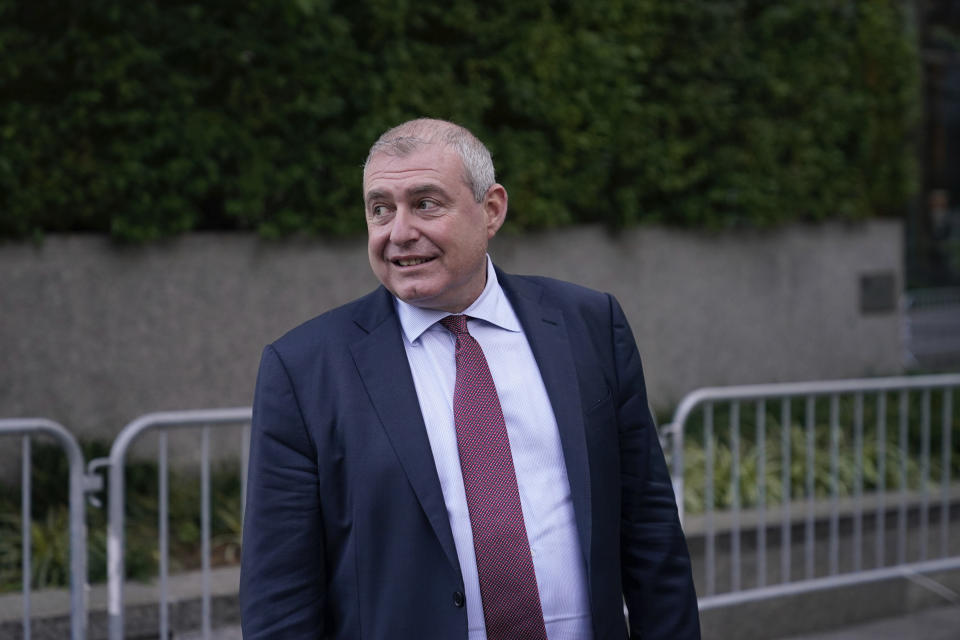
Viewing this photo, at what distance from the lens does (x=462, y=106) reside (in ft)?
22.8

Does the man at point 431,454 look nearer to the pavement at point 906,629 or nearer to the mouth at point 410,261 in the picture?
the mouth at point 410,261

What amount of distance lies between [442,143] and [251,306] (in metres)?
4.44

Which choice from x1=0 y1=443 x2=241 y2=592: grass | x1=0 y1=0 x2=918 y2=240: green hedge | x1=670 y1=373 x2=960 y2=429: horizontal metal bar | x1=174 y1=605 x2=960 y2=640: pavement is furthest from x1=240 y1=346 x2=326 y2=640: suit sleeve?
x1=0 y1=0 x2=918 y2=240: green hedge

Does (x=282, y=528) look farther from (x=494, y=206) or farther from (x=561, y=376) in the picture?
(x=494, y=206)

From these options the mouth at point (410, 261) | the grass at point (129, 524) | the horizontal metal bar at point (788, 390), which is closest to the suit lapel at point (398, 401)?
the mouth at point (410, 261)

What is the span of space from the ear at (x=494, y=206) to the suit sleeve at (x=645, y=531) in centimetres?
37

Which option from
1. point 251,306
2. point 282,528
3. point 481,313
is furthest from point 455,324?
point 251,306

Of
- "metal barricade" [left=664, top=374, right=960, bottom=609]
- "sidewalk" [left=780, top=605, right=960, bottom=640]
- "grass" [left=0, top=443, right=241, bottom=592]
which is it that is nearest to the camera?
"grass" [left=0, top=443, right=241, bottom=592]

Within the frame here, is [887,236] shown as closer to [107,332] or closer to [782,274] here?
[782,274]

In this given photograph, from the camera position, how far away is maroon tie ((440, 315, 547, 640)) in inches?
86.6

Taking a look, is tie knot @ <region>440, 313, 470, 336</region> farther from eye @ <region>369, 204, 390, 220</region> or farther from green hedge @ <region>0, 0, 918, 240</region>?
green hedge @ <region>0, 0, 918, 240</region>

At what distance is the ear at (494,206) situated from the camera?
2379 millimetres

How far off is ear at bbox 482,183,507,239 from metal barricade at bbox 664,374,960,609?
2.36 metres

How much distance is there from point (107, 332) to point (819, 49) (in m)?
5.80
